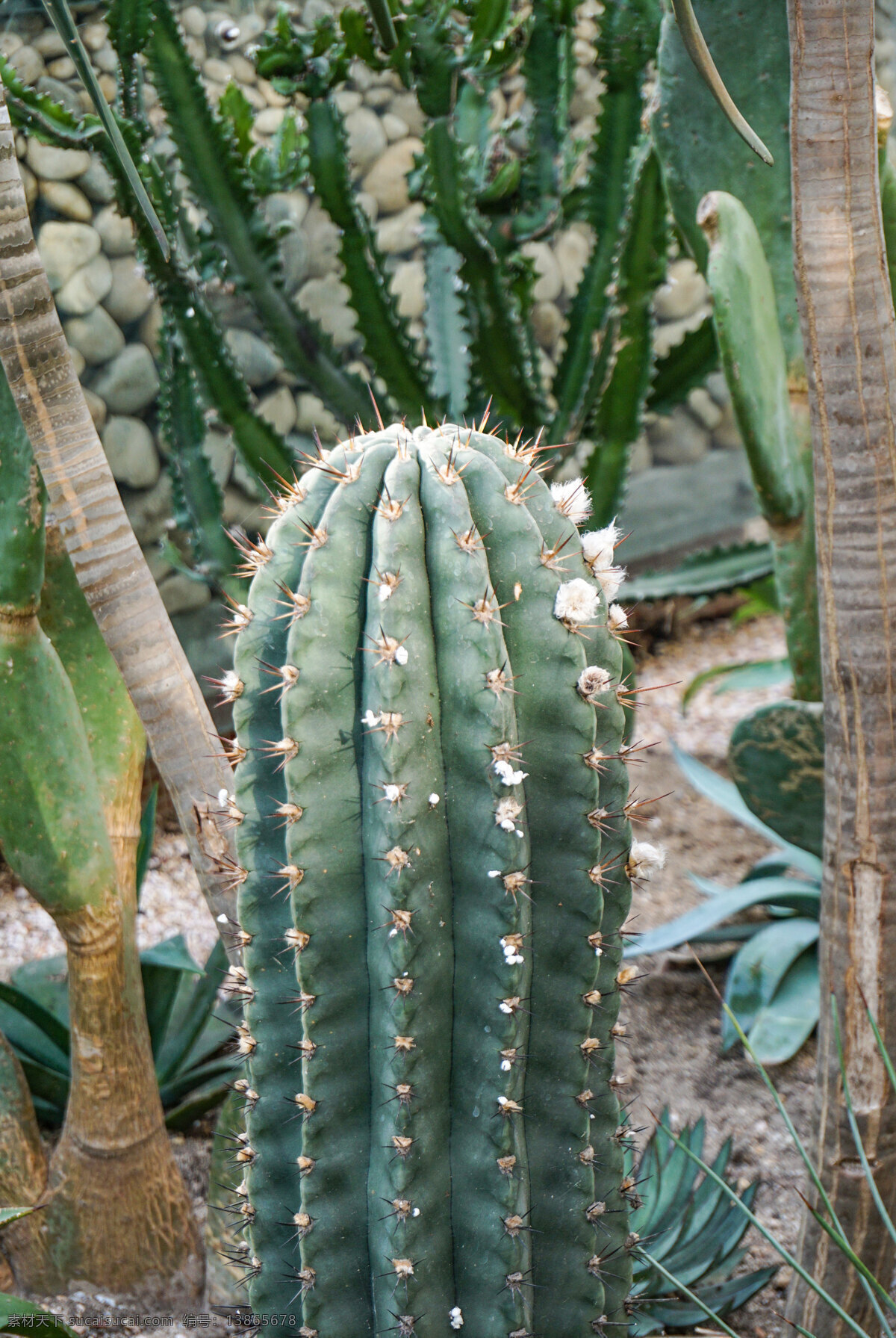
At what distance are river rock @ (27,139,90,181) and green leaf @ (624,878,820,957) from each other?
2526 millimetres

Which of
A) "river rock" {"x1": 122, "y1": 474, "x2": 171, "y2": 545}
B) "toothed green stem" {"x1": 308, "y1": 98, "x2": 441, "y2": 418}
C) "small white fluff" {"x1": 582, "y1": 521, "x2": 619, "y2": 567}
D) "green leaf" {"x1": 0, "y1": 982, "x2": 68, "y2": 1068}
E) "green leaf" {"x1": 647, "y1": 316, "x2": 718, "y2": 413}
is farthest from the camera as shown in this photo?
"river rock" {"x1": 122, "y1": 474, "x2": 171, "y2": 545}

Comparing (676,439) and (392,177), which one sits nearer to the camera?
(392,177)

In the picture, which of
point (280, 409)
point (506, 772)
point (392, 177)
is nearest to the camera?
point (506, 772)

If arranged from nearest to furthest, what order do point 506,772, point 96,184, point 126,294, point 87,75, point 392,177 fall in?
point 506,772, point 87,75, point 96,184, point 126,294, point 392,177

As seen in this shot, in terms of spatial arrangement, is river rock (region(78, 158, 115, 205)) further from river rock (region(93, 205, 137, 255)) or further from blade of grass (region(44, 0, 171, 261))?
blade of grass (region(44, 0, 171, 261))

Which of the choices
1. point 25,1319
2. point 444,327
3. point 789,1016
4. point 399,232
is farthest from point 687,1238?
point 399,232

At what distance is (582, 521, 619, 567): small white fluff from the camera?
1.04m

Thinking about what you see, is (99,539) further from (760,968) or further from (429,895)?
(760,968)

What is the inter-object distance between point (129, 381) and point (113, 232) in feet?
1.40

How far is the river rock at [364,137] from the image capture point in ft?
12.4

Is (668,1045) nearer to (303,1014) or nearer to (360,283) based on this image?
(303,1014)

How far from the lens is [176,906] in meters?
2.88

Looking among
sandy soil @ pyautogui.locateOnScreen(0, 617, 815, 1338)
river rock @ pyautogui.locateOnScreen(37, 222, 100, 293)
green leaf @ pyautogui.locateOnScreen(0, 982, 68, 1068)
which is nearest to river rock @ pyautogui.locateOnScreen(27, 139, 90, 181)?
river rock @ pyautogui.locateOnScreen(37, 222, 100, 293)

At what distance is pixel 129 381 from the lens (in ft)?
10.8
